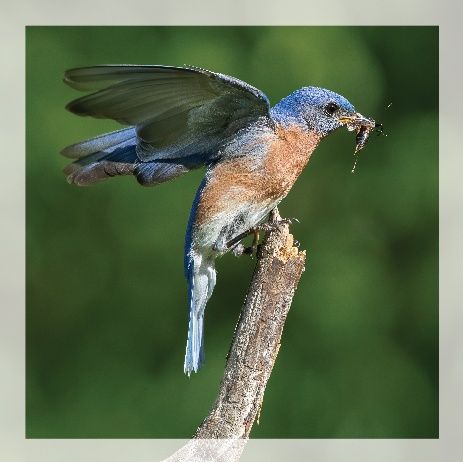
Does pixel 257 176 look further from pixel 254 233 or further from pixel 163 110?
pixel 163 110

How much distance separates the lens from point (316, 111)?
4.95m

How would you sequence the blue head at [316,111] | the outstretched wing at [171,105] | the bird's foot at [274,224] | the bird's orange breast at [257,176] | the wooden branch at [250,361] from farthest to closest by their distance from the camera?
1. the blue head at [316,111]
2. the bird's orange breast at [257,176]
3. the bird's foot at [274,224]
4. the outstretched wing at [171,105]
5. the wooden branch at [250,361]

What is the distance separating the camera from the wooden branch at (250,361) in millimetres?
4316

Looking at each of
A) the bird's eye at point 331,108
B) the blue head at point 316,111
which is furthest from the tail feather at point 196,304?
the bird's eye at point 331,108

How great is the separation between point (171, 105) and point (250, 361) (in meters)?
1.19

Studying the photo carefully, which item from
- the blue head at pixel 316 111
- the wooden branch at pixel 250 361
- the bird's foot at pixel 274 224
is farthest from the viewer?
the blue head at pixel 316 111

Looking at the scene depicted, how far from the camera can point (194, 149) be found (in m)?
4.96

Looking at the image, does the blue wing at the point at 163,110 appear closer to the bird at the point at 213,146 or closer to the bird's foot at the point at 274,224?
the bird at the point at 213,146

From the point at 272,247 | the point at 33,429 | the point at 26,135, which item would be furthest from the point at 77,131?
the point at 272,247

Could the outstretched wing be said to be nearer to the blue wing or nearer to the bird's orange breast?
the blue wing

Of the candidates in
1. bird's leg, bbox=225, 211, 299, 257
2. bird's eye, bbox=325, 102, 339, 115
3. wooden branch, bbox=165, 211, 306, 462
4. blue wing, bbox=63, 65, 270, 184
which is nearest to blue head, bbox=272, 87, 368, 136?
bird's eye, bbox=325, 102, 339, 115

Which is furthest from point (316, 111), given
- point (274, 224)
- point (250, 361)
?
point (250, 361)

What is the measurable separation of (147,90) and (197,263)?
87cm

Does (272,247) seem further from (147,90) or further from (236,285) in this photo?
(236,285)
